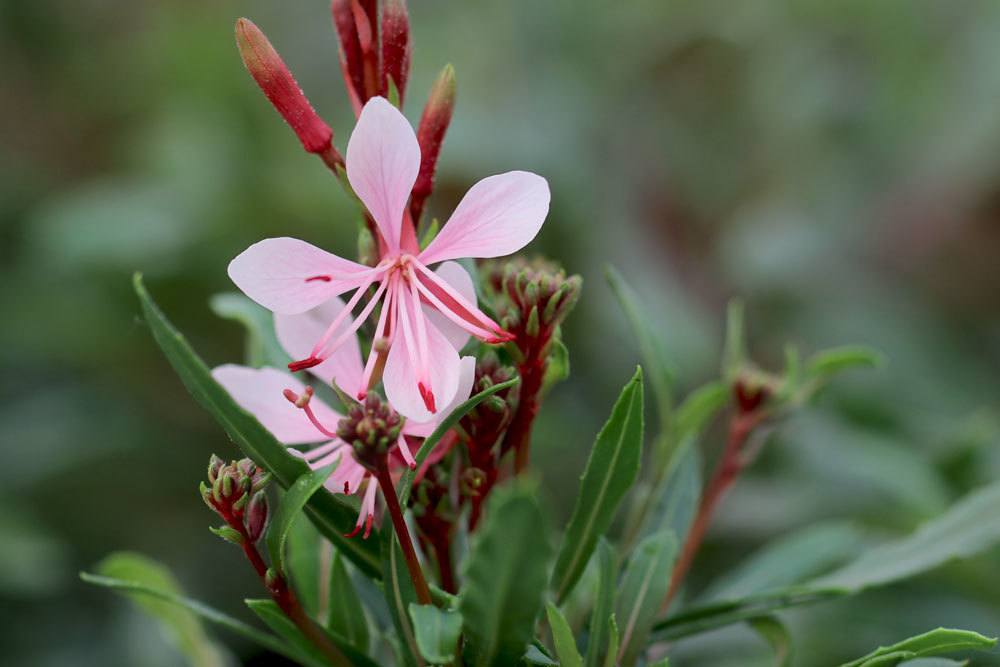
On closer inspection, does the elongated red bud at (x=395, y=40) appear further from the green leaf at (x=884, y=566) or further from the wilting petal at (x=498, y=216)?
the green leaf at (x=884, y=566)

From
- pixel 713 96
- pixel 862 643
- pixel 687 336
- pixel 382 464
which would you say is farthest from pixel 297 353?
pixel 713 96

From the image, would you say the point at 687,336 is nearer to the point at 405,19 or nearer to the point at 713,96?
the point at 713,96

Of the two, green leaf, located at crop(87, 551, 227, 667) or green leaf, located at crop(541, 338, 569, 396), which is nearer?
green leaf, located at crop(541, 338, 569, 396)

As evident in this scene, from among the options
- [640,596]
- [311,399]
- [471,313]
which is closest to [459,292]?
[471,313]

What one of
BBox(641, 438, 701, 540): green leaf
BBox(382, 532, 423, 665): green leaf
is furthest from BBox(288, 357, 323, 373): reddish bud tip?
BBox(641, 438, 701, 540): green leaf

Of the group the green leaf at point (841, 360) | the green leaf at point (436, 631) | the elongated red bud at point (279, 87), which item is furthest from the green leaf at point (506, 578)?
the green leaf at point (841, 360)

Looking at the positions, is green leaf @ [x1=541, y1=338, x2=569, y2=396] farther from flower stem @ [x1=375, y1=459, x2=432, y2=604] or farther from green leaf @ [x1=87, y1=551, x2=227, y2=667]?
green leaf @ [x1=87, y1=551, x2=227, y2=667]
